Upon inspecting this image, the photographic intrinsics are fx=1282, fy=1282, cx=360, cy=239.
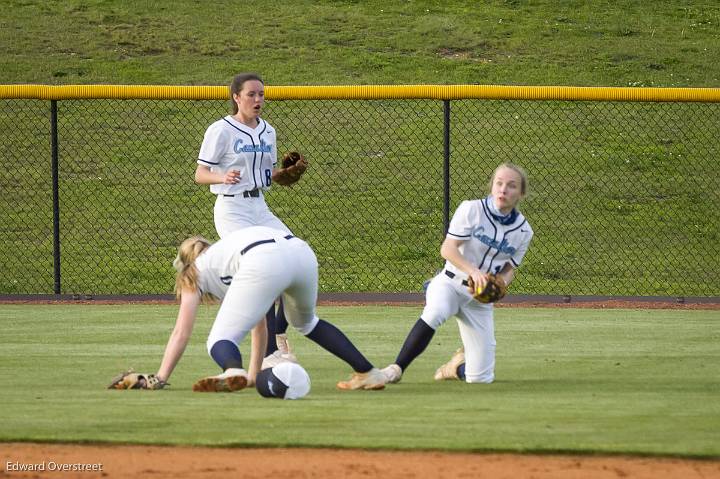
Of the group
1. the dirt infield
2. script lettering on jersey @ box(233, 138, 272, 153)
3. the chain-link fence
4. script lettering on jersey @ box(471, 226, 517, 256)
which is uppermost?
script lettering on jersey @ box(233, 138, 272, 153)

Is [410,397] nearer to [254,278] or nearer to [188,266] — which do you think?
[254,278]

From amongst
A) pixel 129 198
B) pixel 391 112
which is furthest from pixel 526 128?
pixel 129 198

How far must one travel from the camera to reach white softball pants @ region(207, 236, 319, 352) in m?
6.65

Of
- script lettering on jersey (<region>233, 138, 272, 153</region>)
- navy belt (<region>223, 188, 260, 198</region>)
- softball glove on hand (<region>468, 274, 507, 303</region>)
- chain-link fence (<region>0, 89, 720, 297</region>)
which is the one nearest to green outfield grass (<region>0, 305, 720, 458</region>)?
softball glove on hand (<region>468, 274, 507, 303</region>)

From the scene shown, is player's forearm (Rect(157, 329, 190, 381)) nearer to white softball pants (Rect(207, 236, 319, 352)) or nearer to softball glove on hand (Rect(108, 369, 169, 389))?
softball glove on hand (Rect(108, 369, 169, 389))

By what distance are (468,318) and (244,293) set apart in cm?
153

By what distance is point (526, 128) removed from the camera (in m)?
20.6

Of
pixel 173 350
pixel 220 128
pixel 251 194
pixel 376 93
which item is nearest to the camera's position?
pixel 173 350

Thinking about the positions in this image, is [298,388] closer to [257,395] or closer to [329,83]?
[257,395]

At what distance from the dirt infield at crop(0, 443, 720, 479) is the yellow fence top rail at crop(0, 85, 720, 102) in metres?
7.62

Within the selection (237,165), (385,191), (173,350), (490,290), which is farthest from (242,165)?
(385,191)

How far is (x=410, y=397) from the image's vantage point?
273 inches

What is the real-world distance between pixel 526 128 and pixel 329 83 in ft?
14.6

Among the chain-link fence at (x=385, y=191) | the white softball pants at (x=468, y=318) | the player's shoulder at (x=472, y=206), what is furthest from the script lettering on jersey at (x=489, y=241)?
the chain-link fence at (x=385, y=191)
